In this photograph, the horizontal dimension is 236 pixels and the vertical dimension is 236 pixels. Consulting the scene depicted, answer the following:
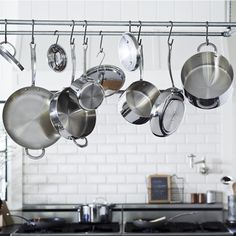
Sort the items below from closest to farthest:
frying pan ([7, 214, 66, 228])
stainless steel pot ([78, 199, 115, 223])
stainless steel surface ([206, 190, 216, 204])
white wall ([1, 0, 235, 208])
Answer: frying pan ([7, 214, 66, 228])
stainless steel pot ([78, 199, 115, 223])
stainless steel surface ([206, 190, 216, 204])
white wall ([1, 0, 235, 208])

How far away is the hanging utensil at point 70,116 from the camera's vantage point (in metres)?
2.67

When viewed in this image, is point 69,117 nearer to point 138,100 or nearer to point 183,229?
point 138,100

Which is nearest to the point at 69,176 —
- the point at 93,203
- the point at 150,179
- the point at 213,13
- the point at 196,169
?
the point at 93,203

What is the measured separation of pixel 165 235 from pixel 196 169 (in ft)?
3.83

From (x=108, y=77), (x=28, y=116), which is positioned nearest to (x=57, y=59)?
(x=108, y=77)

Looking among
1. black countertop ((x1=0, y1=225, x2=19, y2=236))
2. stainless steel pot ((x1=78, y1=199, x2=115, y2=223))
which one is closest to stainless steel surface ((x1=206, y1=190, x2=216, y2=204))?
stainless steel pot ((x1=78, y1=199, x2=115, y2=223))

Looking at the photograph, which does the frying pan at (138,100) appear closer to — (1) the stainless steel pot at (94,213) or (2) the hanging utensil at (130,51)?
(2) the hanging utensil at (130,51)

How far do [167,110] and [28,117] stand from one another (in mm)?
713

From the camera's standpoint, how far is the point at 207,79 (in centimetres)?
276

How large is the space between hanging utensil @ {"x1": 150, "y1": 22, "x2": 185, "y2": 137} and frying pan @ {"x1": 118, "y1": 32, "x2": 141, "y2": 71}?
192 mm

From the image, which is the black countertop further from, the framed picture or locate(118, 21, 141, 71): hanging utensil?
locate(118, 21, 141, 71): hanging utensil

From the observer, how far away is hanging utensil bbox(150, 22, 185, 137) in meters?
2.76

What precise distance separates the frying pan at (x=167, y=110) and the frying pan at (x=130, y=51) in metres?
0.19

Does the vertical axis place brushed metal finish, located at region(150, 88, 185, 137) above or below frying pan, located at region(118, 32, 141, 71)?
below
